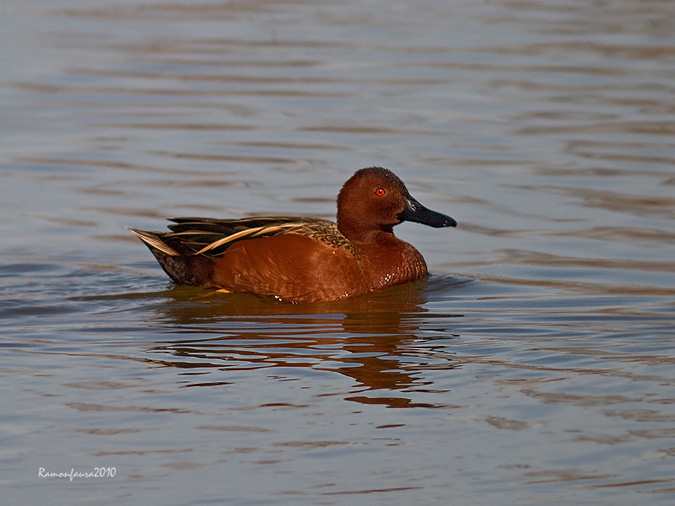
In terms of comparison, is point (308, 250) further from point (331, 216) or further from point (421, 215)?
point (331, 216)

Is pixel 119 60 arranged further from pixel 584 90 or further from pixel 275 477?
pixel 275 477

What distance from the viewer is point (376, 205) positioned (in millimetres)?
9812

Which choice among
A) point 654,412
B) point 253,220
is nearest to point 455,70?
point 253,220

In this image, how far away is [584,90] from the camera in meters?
15.7

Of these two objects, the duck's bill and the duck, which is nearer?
the duck

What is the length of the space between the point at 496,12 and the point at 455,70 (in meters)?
4.12

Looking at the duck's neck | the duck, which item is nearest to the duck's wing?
the duck

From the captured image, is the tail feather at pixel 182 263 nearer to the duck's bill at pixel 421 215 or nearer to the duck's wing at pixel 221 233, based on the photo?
the duck's wing at pixel 221 233

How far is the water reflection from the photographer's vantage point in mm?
7406

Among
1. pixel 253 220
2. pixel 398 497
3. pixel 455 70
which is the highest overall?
pixel 455 70

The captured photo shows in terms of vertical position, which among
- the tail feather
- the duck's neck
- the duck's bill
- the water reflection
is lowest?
the water reflection

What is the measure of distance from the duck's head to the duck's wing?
0.18 m

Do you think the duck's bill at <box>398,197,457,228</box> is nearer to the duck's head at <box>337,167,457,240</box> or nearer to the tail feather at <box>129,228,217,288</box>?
the duck's head at <box>337,167,457,240</box>

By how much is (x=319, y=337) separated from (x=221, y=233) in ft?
5.63
